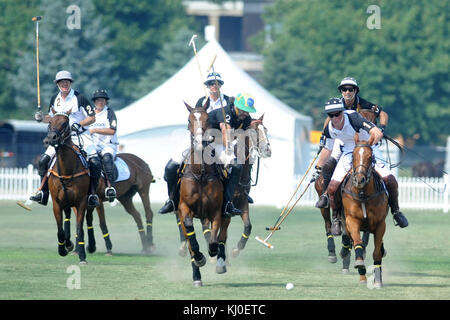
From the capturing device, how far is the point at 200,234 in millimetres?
24297

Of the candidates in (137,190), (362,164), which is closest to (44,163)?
(137,190)

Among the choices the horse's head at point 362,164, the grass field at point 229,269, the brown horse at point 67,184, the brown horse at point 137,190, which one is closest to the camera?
the grass field at point 229,269

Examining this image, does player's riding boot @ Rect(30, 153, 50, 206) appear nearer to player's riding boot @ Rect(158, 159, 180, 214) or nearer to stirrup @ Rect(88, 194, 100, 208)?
stirrup @ Rect(88, 194, 100, 208)

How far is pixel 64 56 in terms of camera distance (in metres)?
61.7

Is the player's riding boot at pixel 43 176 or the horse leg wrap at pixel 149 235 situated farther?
the horse leg wrap at pixel 149 235

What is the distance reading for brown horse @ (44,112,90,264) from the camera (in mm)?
17531

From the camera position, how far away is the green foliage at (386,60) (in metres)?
66.7


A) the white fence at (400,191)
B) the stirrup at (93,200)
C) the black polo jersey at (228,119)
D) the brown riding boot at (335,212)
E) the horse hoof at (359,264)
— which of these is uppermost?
the black polo jersey at (228,119)

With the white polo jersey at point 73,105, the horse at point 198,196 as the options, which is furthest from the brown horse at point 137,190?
the horse at point 198,196

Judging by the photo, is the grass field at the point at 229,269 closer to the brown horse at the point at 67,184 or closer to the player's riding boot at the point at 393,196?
the brown horse at the point at 67,184

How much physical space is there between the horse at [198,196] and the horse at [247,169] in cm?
367

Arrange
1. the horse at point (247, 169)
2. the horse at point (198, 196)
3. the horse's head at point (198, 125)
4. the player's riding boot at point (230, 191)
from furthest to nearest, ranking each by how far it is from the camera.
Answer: the horse at point (247, 169) < the player's riding boot at point (230, 191) < the horse at point (198, 196) < the horse's head at point (198, 125)

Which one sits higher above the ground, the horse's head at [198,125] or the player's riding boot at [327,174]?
the horse's head at [198,125]
